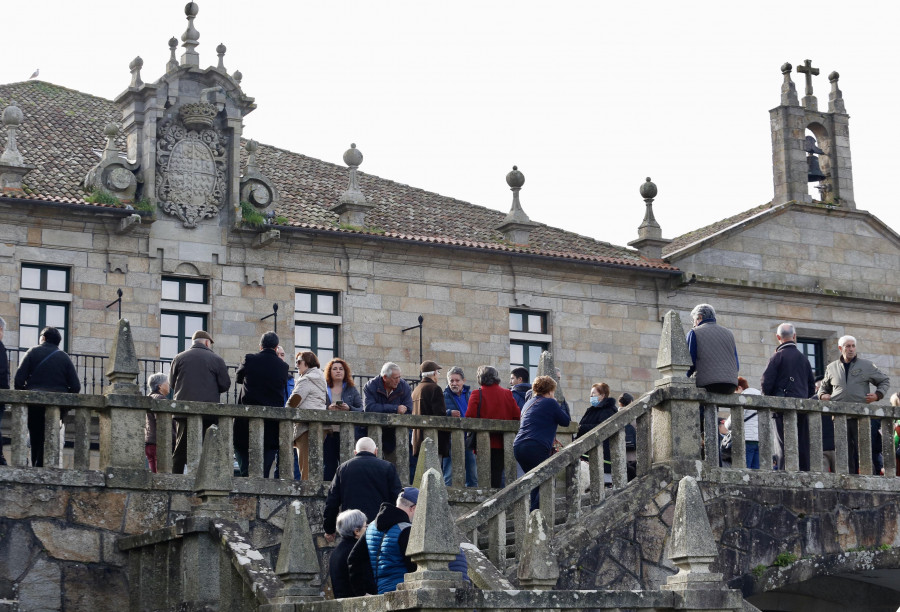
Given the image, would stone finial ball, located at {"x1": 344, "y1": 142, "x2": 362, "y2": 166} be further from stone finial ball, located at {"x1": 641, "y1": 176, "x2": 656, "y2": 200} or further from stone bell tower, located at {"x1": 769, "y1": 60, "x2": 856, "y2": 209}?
stone bell tower, located at {"x1": 769, "y1": 60, "x2": 856, "y2": 209}

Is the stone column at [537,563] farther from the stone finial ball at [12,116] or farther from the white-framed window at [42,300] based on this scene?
the stone finial ball at [12,116]

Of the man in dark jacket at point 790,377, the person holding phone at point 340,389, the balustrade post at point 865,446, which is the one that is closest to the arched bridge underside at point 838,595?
the balustrade post at point 865,446

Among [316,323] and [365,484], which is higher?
[316,323]

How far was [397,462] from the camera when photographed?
1489cm

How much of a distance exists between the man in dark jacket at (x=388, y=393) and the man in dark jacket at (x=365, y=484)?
8.92 feet

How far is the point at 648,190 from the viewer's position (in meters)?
29.5

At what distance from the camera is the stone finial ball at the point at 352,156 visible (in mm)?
26875

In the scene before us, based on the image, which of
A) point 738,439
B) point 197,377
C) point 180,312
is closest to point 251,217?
point 180,312

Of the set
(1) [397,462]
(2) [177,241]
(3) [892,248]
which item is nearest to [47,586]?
(1) [397,462]

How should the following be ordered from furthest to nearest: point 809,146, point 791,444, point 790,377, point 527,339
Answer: point 809,146, point 527,339, point 790,377, point 791,444

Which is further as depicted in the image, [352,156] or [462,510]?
[352,156]

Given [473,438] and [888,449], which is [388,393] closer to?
[473,438]

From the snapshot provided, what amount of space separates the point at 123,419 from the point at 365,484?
9.24ft

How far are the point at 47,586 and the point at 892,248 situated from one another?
71.6ft
